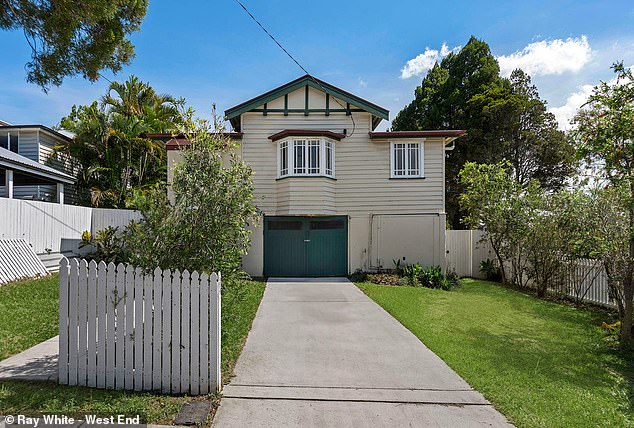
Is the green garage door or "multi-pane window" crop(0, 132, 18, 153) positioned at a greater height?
"multi-pane window" crop(0, 132, 18, 153)

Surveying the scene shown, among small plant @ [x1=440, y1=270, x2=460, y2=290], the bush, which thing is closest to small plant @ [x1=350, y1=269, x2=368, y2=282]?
the bush

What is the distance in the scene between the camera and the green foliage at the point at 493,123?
21734mm

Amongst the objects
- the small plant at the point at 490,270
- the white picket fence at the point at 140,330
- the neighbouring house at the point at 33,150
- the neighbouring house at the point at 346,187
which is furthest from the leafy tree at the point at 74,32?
the neighbouring house at the point at 33,150

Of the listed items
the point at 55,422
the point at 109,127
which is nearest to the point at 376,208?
the point at 55,422

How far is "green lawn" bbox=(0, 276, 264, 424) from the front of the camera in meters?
3.38

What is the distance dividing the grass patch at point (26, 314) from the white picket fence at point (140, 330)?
1655 mm

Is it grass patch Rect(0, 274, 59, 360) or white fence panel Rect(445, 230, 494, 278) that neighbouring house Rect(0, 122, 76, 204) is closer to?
grass patch Rect(0, 274, 59, 360)

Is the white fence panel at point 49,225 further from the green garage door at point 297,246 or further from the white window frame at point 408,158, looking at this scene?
the white window frame at point 408,158

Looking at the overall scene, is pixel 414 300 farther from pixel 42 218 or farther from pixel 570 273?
pixel 42 218

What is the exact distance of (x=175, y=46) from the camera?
9383 mm

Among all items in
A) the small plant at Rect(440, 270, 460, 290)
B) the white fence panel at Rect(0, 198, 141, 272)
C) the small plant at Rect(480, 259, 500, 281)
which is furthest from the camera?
the small plant at Rect(480, 259, 500, 281)

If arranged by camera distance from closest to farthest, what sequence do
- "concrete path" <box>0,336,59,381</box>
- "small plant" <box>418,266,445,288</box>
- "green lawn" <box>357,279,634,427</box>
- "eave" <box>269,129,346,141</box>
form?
"green lawn" <box>357,279,634,427</box> < "concrete path" <box>0,336,59,381</box> < "small plant" <box>418,266,445,288</box> < "eave" <box>269,129,346,141</box>

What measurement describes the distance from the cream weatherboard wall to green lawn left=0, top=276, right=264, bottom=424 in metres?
5.26

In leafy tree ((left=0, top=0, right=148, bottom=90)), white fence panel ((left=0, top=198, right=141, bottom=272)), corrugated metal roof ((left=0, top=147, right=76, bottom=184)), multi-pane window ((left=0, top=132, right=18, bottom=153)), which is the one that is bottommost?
white fence panel ((left=0, top=198, right=141, bottom=272))
